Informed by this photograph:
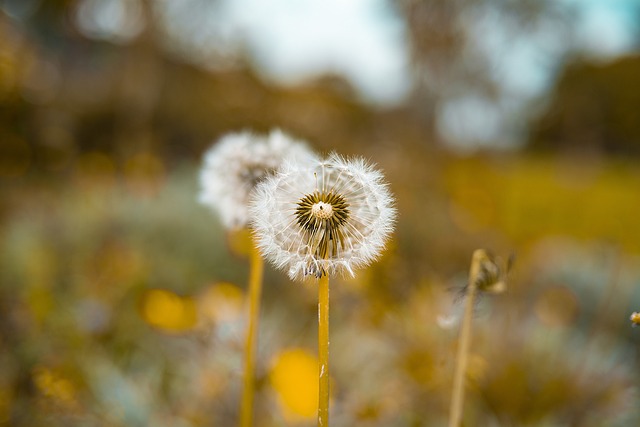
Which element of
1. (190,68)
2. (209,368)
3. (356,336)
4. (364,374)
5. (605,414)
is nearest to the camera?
(209,368)

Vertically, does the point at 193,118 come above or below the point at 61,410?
above

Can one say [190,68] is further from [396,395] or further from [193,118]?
[396,395]

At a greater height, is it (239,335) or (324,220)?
(239,335)

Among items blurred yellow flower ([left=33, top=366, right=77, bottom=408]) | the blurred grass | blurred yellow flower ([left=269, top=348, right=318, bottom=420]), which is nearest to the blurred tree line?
the blurred grass

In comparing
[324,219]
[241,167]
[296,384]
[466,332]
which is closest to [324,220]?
[324,219]

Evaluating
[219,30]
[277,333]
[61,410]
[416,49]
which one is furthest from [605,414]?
[219,30]

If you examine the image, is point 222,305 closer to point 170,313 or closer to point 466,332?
point 170,313
